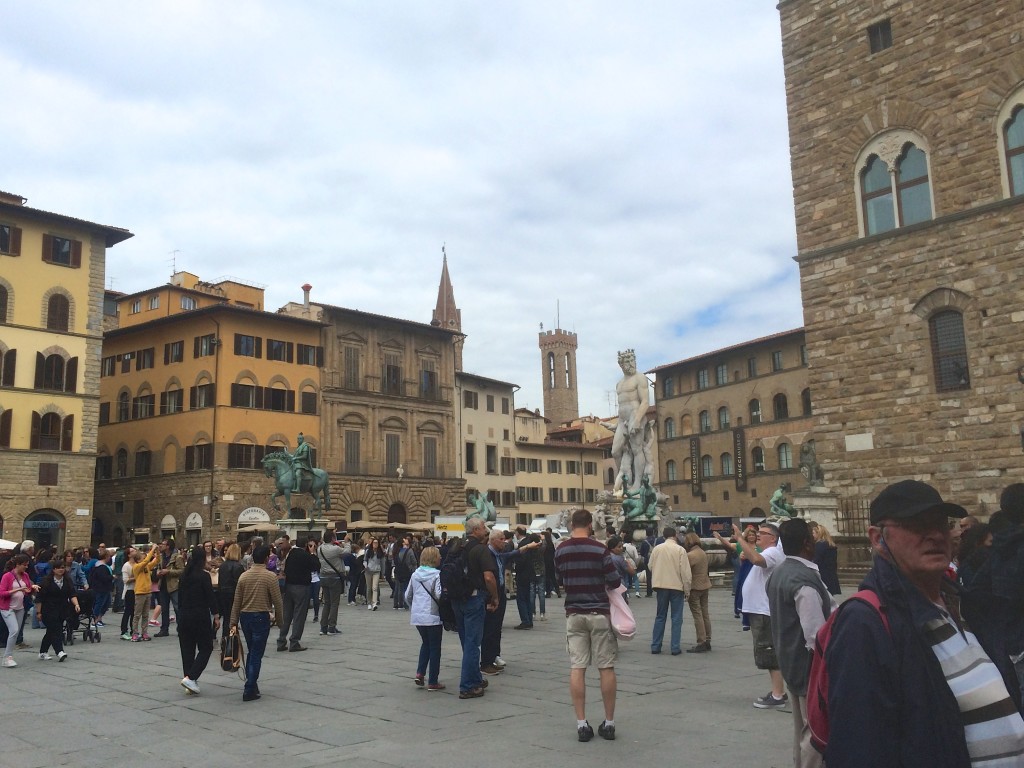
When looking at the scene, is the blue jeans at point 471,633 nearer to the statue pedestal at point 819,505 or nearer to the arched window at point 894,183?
the statue pedestal at point 819,505

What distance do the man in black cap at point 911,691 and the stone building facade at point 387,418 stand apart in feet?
145

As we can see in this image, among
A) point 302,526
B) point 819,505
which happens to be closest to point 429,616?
point 819,505

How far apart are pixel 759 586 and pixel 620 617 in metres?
1.51

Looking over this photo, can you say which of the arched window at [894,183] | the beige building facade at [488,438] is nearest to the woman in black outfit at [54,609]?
the arched window at [894,183]

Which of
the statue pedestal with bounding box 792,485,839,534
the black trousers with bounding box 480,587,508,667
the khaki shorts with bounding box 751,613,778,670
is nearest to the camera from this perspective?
the khaki shorts with bounding box 751,613,778,670

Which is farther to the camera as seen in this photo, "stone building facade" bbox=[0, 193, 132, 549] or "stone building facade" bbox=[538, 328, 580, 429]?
"stone building facade" bbox=[538, 328, 580, 429]

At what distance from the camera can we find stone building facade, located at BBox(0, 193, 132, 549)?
3556cm

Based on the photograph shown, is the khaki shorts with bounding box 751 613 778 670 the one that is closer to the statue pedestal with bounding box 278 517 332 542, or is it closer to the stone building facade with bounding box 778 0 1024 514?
the stone building facade with bounding box 778 0 1024 514

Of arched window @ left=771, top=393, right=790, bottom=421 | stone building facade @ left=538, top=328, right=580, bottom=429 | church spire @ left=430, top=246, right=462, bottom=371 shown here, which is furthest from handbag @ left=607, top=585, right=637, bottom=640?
stone building facade @ left=538, top=328, right=580, bottom=429

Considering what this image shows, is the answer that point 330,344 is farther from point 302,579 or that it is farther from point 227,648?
point 227,648

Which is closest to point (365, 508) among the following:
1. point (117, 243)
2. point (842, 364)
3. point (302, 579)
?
point (117, 243)

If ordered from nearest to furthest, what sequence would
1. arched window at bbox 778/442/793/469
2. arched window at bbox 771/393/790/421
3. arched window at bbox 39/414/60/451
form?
arched window at bbox 39/414/60/451 → arched window at bbox 778/442/793/469 → arched window at bbox 771/393/790/421

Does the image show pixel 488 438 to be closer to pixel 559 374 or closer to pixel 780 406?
pixel 780 406

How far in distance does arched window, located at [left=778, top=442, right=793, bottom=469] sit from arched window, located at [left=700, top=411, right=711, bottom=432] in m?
5.63
